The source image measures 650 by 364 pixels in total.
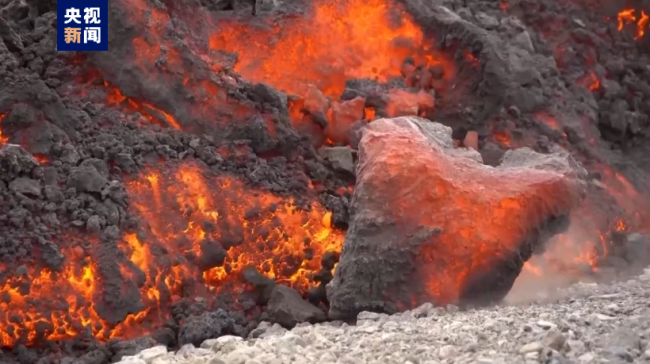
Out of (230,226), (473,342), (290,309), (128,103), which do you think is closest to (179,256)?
(230,226)

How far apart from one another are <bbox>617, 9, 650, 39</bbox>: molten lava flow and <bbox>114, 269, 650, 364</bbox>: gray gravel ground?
463 centimetres

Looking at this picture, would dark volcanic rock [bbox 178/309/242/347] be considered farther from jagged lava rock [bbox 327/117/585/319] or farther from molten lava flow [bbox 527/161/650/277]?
molten lava flow [bbox 527/161/650/277]

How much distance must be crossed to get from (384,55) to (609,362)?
175 inches

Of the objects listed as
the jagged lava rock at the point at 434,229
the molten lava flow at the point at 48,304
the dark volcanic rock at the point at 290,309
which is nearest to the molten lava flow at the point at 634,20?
the jagged lava rock at the point at 434,229

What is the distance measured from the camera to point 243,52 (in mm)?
6305

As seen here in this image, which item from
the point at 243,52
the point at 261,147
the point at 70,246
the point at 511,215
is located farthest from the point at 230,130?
the point at 511,215

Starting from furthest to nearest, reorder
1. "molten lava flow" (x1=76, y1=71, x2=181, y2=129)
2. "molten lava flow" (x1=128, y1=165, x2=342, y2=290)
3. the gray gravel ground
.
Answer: "molten lava flow" (x1=76, y1=71, x2=181, y2=129)
"molten lava flow" (x1=128, y1=165, x2=342, y2=290)
the gray gravel ground

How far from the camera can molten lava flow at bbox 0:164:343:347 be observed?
4.25 metres

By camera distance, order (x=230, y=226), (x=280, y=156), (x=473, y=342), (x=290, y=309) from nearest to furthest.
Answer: (x=473, y=342) < (x=290, y=309) < (x=230, y=226) < (x=280, y=156)

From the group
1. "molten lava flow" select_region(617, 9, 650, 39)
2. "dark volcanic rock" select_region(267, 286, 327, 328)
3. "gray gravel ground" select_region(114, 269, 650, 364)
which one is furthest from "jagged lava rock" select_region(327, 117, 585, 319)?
"molten lava flow" select_region(617, 9, 650, 39)

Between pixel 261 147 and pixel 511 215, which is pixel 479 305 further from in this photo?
pixel 261 147

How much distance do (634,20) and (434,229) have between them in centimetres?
461

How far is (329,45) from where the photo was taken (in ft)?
21.5

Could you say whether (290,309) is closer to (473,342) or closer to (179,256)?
(179,256)
